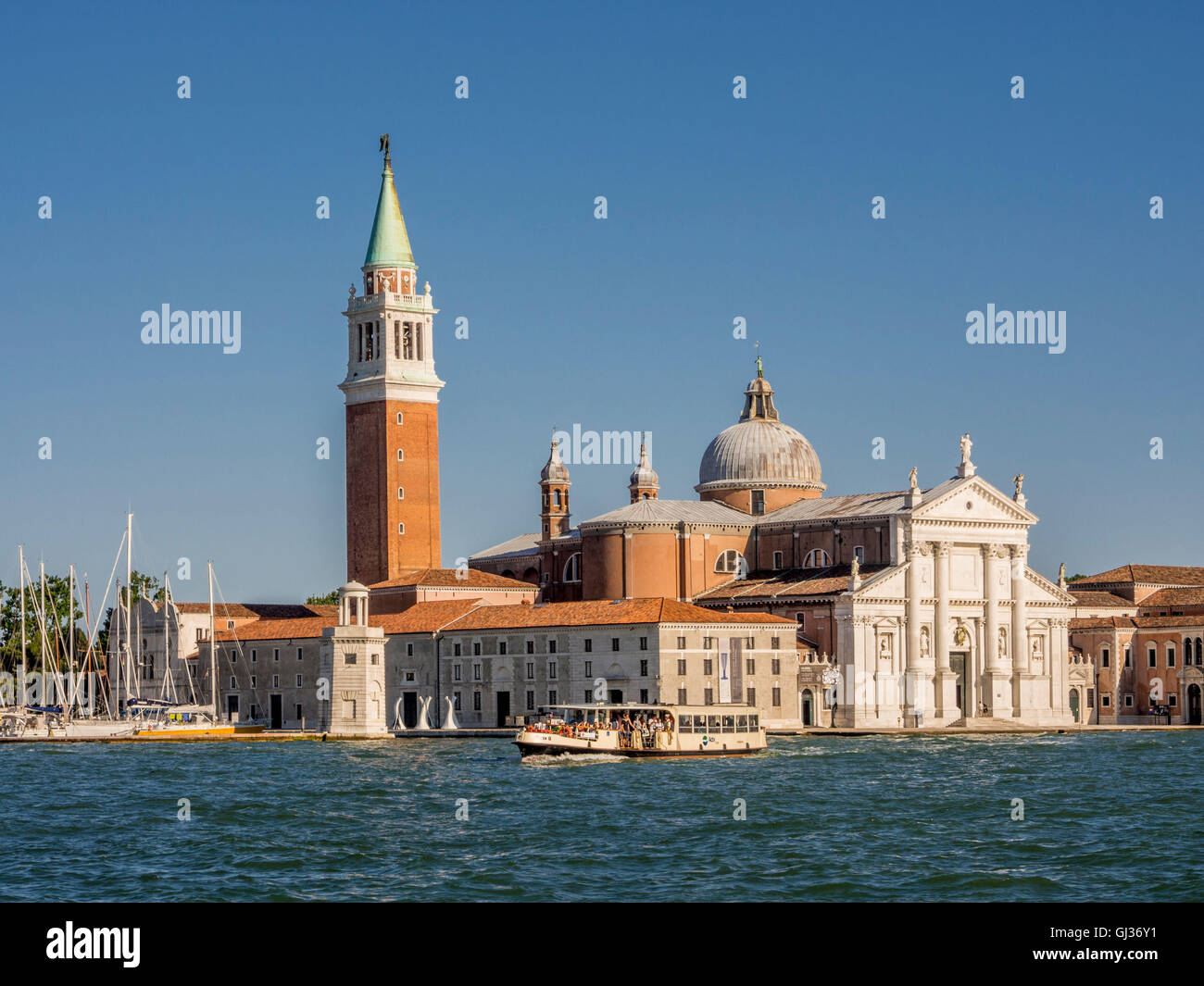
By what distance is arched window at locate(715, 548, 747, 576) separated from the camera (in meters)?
74.7

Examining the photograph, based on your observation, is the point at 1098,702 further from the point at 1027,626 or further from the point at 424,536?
the point at 424,536

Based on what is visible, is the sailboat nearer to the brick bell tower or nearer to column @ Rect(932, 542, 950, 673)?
the brick bell tower

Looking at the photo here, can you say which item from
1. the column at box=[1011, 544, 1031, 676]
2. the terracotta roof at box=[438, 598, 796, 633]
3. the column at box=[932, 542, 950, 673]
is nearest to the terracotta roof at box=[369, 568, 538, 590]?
the terracotta roof at box=[438, 598, 796, 633]

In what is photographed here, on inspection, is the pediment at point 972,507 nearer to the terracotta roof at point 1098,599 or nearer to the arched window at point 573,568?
the terracotta roof at point 1098,599

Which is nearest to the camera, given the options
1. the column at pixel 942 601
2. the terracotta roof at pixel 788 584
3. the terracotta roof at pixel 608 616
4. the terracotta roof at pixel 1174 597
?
the terracotta roof at pixel 608 616

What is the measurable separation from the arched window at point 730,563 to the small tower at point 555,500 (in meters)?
9.47

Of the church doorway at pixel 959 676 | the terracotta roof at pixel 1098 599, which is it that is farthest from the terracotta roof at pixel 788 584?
the terracotta roof at pixel 1098 599

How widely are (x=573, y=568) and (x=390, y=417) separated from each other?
9933 mm

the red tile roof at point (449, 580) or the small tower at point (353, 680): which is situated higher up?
the red tile roof at point (449, 580)

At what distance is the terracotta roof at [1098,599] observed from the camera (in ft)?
265

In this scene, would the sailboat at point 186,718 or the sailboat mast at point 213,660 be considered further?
the sailboat mast at point 213,660

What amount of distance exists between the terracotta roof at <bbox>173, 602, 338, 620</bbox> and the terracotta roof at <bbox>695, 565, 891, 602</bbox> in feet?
53.7

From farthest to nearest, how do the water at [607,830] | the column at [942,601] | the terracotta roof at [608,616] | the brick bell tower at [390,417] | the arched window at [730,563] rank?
the brick bell tower at [390,417]
the arched window at [730,563]
the column at [942,601]
the terracotta roof at [608,616]
the water at [607,830]
